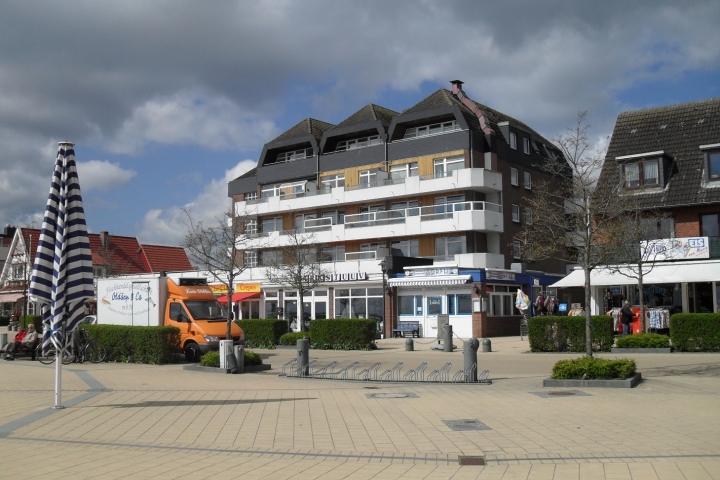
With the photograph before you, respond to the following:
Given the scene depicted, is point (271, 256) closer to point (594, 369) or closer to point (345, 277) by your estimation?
point (345, 277)

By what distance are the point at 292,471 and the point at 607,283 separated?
26847 mm

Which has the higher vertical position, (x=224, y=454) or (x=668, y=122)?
(x=668, y=122)

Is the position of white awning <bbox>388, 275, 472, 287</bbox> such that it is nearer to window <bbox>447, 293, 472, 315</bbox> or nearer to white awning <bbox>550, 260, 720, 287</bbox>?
window <bbox>447, 293, 472, 315</bbox>

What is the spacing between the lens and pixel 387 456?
28.7 ft

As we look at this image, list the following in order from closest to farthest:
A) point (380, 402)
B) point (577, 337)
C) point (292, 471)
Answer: point (292, 471), point (380, 402), point (577, 337)

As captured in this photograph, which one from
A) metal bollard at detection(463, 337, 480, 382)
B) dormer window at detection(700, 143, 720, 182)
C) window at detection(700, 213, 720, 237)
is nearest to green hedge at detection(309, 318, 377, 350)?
metal bollard at detection(463, 337, 480, 382)

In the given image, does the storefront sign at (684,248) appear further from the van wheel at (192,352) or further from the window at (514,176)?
Answer: the van wheel at (192,352)

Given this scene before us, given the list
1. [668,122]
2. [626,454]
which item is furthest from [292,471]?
[668,122]

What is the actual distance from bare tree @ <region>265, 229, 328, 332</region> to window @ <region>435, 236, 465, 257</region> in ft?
24.3

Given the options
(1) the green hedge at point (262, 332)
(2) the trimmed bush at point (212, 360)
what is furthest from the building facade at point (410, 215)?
(2) the trimmed bush at point (212, 360)

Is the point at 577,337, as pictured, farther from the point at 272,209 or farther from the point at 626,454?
the point at 272,209

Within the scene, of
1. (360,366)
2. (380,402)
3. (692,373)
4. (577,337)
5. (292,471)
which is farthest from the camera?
(577,337)

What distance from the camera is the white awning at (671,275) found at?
99.8 ft

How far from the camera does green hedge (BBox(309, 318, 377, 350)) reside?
1141 inches
